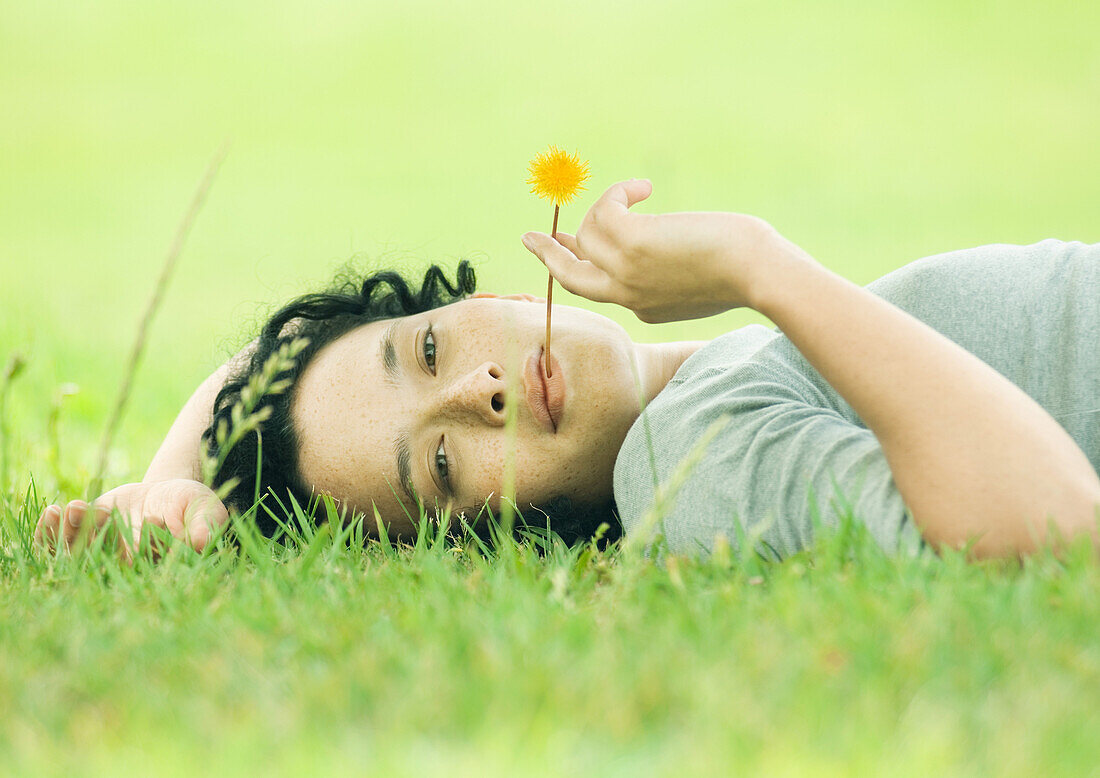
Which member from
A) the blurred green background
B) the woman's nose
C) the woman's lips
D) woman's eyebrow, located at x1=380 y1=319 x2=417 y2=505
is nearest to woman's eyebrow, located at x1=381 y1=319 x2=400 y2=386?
woman's eyebrow, located at x1=380 y1=319 x2=417 y2=505

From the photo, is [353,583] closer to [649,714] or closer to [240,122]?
[649,714]

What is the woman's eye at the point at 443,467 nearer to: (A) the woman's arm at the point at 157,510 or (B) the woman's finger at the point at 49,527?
(A) the woman's arm at the point at 157,510

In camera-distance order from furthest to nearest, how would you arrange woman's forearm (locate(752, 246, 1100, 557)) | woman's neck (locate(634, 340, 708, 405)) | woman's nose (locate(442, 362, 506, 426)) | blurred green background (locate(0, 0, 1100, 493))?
blurred green background (locate(0, 0, 1100, 493)) → woman's neck (locate(634, 340, 708, 405)) → woman's nose (locate(442, 362, 506, 426)) → woman's forearm (locate(752, 246, 1100, 557))

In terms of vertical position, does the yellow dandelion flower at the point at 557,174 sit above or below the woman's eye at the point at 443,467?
above

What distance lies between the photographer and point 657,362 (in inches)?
114

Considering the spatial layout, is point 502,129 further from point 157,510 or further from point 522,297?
point 157,510

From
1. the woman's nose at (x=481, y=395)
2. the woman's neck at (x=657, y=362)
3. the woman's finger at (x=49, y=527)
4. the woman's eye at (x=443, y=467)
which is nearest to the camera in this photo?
the woman's finger at (x=49, y=527)

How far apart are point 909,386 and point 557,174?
796mm

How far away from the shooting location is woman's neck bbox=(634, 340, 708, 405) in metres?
2.80

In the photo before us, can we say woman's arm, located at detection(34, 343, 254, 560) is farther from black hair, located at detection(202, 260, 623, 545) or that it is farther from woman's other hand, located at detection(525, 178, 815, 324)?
woman's other hand, located at detection(525, 178, 815, 324)

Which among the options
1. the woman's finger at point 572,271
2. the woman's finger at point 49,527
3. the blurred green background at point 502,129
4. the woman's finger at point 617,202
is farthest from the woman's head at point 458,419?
the blurred green background at point 502,129

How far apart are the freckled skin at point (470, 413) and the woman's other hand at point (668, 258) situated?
36cm

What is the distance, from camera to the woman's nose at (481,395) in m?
2.47

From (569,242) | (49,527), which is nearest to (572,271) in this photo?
(569,242)
